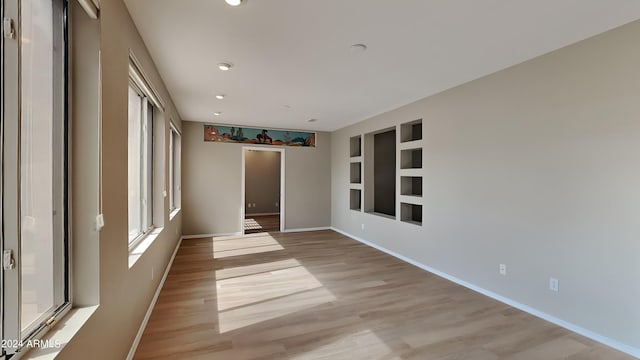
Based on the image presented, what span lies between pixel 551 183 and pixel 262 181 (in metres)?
8.54

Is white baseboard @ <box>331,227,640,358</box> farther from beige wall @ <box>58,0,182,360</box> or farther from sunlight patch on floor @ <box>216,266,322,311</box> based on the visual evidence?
beige wall @ <box>58,0,182,360</box>

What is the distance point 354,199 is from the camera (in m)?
6.45

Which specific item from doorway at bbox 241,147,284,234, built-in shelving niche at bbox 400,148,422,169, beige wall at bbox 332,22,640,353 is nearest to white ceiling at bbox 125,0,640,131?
beige wall at bbox 332,22,640,353

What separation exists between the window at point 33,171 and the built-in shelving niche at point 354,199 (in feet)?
17.7

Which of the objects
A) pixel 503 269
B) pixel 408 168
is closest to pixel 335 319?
pixel 503 269

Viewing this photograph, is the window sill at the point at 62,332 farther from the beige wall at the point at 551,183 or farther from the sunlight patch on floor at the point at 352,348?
the beige wall at the point at 551,183

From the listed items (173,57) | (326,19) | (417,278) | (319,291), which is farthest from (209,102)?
(417,278)

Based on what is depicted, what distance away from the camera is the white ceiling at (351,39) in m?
1.98

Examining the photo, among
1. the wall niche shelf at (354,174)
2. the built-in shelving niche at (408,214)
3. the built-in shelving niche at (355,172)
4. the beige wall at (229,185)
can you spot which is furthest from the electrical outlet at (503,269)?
the beige wall at (229,185)

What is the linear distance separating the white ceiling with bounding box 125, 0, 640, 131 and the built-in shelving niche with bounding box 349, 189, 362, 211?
113 inches

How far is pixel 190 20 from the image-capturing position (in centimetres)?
213

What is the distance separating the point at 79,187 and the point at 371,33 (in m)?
2.24

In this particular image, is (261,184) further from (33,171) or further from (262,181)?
(33,171)

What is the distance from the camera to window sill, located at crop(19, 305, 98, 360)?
1052 millimetres
